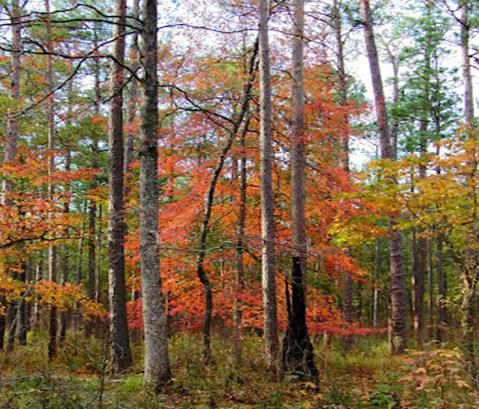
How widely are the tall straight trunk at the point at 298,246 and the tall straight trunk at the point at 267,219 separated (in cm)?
36

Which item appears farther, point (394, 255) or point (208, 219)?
point (394, 255)

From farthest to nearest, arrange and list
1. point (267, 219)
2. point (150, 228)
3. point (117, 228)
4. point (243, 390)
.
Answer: point (117, 228), point (267, 219), point (150, 228), point (243, 390)

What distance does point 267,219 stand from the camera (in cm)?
796

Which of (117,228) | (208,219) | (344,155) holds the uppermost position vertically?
(344,155)

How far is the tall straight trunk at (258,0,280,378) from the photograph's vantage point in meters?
7.77

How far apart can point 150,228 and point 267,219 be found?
2.32 metres

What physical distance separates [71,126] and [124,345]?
1005cm

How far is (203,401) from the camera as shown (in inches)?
226

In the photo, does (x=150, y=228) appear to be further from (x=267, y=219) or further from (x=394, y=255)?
(x=394, y=255)

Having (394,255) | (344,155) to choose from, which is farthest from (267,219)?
(344,155)

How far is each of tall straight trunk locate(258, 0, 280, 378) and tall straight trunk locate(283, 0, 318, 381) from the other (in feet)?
1.19

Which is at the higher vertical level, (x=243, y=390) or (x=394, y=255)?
(x=394, y=255)

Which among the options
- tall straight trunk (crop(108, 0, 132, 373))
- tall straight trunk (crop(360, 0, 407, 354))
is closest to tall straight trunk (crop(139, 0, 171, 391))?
tall straight trunk (crop(108, 0, 132, 373))

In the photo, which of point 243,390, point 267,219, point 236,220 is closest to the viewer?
point 243,390
